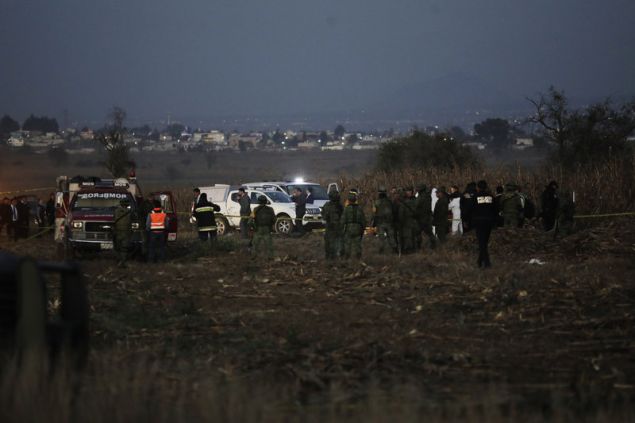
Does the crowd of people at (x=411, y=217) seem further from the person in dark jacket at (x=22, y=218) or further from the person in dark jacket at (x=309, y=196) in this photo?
the person in dark jacket at (x=22, y=218)

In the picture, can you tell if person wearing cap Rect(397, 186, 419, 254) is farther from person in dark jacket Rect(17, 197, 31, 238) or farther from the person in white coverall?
person in dark jacket Rect(17, 197, 31, 238)

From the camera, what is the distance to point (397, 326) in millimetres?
14891

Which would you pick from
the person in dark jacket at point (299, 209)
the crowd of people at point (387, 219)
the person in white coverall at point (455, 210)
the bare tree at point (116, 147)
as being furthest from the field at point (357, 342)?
the bare tree at point (116, 147)

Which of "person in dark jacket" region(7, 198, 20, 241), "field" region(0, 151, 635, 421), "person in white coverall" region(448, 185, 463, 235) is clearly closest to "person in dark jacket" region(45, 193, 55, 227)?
"person in dark jacket" region(7, 198, 20, 241)

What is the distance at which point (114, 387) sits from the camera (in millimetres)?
8203

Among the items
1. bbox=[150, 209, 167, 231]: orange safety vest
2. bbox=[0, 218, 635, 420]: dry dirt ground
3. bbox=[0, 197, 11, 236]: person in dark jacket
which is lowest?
bbox=[0, 218, 635, 420]: dry dirt ground

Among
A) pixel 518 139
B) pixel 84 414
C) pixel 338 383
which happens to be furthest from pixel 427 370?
pixel 518 139

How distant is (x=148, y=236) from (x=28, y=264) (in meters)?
18.2

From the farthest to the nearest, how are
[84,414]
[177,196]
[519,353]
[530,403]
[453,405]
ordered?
[177,196], [519,353], [530,403], [453,405], [84,414]

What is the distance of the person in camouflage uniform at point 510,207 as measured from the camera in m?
27.2

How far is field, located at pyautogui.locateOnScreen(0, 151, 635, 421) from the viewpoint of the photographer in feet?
26.8

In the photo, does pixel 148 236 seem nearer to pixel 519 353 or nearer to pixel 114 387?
pixel 519 353

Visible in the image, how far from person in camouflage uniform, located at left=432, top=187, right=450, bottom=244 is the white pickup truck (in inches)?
415

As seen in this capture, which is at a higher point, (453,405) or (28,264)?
(28,264)
